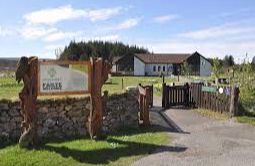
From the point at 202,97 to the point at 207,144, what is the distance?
337 inches

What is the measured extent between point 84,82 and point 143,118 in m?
3.29

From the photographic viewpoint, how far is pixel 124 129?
15945 millimetres

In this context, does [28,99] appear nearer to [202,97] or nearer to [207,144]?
[207,144]

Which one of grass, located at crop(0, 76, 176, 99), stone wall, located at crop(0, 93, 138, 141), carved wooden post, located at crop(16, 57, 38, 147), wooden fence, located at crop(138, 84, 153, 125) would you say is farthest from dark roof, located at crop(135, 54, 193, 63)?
carved wooden post, located at crop(16, 57, 38, 147)

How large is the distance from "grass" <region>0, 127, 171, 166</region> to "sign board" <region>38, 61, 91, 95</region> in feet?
5.07

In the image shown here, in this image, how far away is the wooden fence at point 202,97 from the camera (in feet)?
64.6

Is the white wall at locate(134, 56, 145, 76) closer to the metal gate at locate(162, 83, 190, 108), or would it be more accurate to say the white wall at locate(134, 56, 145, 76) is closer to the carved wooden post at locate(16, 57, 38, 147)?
the metal gate at locate(162, 83, 190, 108)

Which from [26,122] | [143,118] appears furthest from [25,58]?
[143,118]

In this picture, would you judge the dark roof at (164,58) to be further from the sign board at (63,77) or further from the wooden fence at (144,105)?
the sign board at (63,77)

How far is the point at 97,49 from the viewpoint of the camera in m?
120

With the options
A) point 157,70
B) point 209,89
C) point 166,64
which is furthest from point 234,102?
point 157,70

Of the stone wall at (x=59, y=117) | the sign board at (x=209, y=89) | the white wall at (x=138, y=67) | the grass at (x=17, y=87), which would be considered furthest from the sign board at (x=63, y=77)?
the white wall at (x=138, y=67)

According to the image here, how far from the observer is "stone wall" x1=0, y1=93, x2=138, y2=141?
44.7 feet

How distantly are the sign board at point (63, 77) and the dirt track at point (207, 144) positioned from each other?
327 cm
